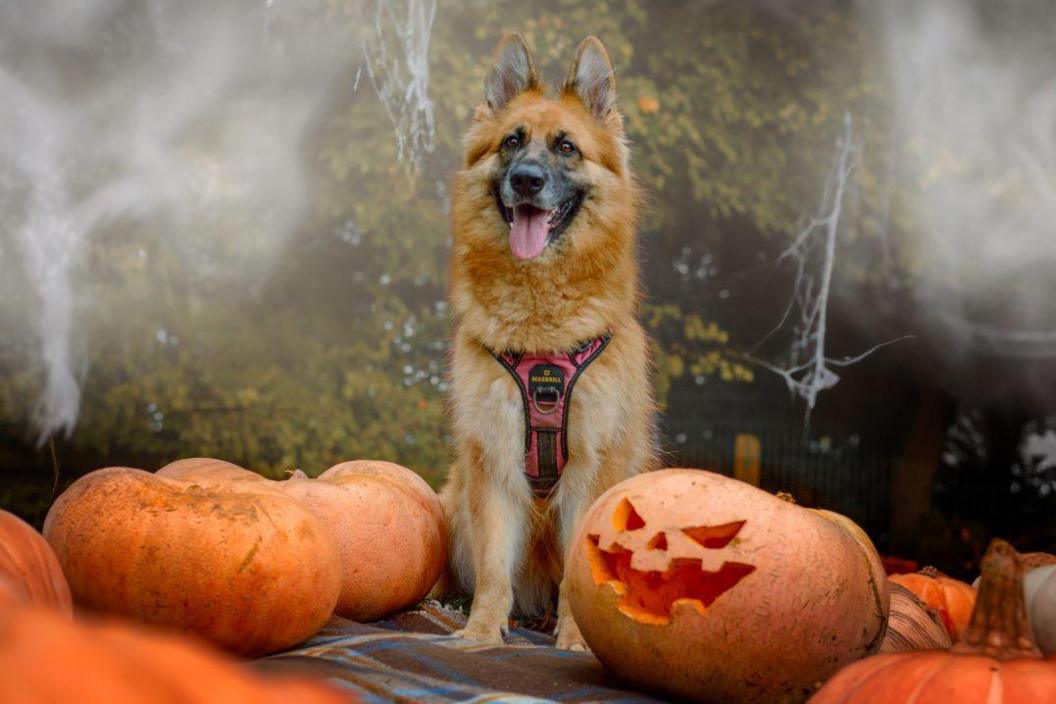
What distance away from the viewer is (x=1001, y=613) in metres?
1.62

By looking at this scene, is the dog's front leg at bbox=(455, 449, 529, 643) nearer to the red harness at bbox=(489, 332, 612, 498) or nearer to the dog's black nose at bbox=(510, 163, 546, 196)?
the red harness at bbox=(489, 332, 612, 498)

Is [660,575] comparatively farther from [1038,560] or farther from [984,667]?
[1038,560]

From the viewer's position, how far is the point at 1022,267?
17.1 ft

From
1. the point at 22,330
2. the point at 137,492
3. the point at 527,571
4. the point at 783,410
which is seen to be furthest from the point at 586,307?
the point at 22,330

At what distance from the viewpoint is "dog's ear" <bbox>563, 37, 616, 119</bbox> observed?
353 centimetres

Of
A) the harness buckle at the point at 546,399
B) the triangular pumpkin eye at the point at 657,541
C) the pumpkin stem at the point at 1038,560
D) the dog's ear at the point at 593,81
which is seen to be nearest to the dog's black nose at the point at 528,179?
the dog's ear at the point at 593,81

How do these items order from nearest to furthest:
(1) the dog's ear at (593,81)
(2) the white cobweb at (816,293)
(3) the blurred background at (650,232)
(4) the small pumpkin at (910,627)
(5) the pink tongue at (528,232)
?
(4) the small pumpkin at (910,627)
(5) the pink tongue at (528,232)
(1) the dog's ear at (593,81)
(3) the blurred background at (650,232)
(2) the white cobweb at (816,293)

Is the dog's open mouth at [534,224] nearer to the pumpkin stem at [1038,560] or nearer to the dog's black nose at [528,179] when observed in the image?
the dog's black nose at [528,179]

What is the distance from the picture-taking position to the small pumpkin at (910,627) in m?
2.51

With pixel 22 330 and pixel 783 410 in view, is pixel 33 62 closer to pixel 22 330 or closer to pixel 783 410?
pixel 22 330

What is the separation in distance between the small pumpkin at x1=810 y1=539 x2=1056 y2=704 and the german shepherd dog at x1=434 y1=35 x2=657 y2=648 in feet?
4.28

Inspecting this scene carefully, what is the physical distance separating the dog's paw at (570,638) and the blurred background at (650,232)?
2.34 meters

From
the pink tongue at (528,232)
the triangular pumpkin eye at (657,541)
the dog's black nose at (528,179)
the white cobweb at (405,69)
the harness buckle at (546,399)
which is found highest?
the white cobweb at (405,69)

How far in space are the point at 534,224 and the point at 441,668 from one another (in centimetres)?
160
